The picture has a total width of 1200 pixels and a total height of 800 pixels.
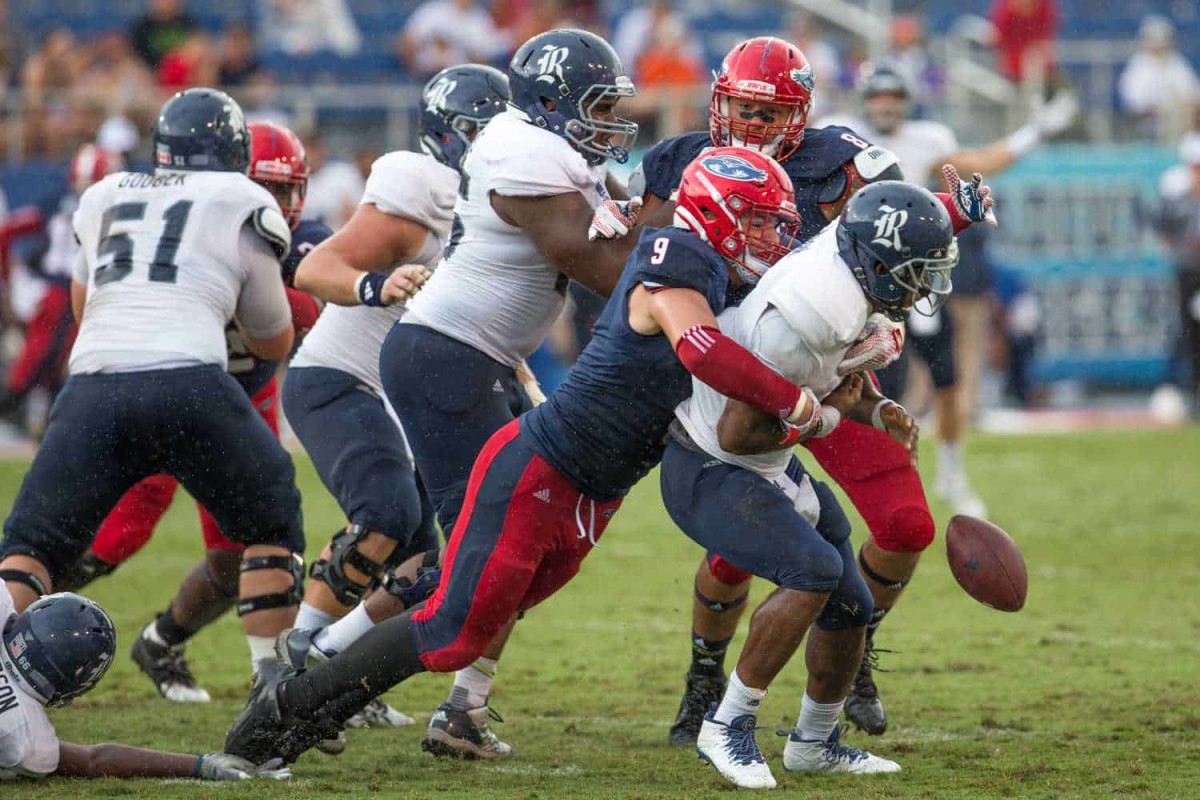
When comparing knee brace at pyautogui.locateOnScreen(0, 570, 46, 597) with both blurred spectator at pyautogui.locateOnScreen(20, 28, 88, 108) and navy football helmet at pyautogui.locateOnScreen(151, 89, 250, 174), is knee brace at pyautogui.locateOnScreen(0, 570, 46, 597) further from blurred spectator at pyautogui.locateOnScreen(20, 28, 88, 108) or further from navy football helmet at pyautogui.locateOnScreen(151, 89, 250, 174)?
blurred spectator at pyautogui.locateOnScreen(20, 28, 88, 108)

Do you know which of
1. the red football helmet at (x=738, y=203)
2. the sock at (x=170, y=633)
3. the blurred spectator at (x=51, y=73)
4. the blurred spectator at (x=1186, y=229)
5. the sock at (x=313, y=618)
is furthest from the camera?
the blurred spectator at (x=51, y=73)

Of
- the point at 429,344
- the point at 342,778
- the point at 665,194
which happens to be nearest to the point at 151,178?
the point at 429,344

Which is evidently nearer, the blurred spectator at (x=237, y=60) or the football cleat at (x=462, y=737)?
the football cleat at (x=462, y=737)

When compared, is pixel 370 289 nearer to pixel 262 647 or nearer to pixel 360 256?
pixel 360 256

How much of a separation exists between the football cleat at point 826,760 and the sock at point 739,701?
0.30m

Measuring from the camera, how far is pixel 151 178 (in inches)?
210

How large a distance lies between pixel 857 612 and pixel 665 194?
1.30 m

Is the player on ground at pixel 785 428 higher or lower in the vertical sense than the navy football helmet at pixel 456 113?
lower

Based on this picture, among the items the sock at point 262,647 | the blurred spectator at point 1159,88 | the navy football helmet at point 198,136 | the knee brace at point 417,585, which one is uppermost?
the navy football helmet at point 198,136

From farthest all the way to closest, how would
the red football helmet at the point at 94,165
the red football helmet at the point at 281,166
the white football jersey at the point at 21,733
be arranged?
the red football helmet at the point at 94,165 < the red football helmet at the point at 281,166 < the white football jersey at the point at 21,733

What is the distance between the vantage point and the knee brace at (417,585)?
5.20m

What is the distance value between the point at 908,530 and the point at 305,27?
11906 mm

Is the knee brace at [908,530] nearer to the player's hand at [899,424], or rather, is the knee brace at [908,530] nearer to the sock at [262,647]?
the player's hand at [899,424]

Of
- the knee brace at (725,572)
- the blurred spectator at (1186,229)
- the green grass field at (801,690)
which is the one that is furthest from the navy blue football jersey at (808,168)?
the blurred spectator at (1186,229)
